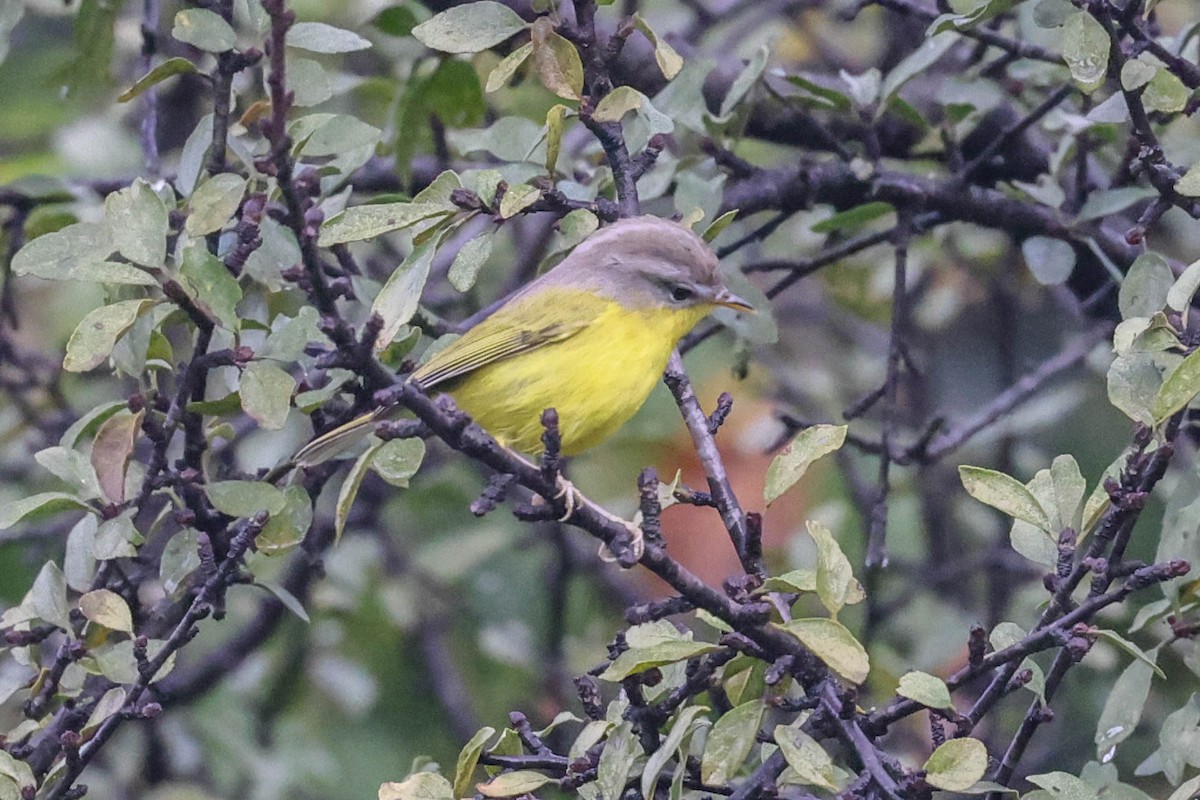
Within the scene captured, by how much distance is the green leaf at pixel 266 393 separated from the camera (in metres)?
2.61

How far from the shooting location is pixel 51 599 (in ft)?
9.60

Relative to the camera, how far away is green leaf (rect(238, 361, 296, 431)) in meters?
2.61

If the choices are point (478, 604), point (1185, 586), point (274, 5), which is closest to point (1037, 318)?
point (478, 604)

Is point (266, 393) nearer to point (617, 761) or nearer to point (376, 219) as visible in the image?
point (376, 219)

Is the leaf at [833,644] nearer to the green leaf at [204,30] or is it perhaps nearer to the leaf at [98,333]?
the leaf at [98,333]

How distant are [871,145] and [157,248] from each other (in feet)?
6.53

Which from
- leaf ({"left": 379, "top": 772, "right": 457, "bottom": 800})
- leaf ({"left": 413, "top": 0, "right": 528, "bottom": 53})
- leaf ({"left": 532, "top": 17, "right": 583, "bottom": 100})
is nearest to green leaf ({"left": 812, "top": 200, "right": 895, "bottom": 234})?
leaf ({"left": 532, "top": 17, "right": 583, "bottom": 100})

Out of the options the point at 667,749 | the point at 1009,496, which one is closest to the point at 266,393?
the point at 667,749

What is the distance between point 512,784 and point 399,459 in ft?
2.44

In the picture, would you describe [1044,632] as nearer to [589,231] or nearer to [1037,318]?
[589,231]

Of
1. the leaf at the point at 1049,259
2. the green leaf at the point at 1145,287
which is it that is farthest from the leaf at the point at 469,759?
the leaf at the point at 1049,259

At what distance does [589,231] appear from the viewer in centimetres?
329

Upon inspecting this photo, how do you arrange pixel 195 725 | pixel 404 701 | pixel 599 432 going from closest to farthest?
pixel 599 432, pixel 195 725, pixel 404 701

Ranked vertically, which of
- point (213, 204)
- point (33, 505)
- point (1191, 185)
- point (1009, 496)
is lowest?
point (33, 505)
